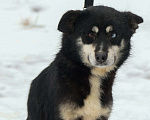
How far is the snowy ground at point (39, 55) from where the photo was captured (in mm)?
5891

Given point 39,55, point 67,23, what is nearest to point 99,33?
point 67,23

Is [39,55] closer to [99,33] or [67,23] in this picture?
[67,23]

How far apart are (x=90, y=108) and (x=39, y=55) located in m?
3.75

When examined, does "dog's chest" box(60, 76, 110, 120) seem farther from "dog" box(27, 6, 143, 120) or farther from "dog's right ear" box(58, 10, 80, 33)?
"dog's right ear" box(58, 10, 80, 33)

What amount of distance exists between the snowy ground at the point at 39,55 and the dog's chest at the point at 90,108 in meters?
0.68

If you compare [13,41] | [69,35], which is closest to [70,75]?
[69,35]

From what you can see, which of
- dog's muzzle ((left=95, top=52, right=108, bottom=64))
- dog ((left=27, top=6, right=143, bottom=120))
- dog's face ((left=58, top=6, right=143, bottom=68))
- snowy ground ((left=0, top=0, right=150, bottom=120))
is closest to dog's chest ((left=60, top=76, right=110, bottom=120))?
dog ((left=27, top=6, right=143, bottom=120))

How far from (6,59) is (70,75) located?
11.4 feet

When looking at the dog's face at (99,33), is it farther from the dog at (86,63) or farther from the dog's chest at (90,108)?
the dog's chest at (90,108)

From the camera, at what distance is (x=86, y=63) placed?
164 inches

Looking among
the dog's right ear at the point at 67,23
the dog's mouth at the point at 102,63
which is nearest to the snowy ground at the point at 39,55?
the dog's mouth at the point at 102,63

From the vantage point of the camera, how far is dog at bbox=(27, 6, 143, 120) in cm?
401

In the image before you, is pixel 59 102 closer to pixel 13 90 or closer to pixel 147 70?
pixel 13 90

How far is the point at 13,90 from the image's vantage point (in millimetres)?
6305
